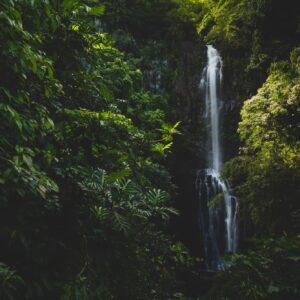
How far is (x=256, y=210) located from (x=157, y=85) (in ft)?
30.1

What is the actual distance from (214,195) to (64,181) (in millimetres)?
10995

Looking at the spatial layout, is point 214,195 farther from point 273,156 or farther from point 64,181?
point 64,181

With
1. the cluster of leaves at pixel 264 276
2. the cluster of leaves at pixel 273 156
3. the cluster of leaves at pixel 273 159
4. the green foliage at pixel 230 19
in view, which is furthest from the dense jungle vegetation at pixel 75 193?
the green foliage at pixel 230 19

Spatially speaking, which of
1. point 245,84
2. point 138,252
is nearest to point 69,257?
point 138,252

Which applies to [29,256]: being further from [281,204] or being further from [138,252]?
[281,204]

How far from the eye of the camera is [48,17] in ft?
9.57

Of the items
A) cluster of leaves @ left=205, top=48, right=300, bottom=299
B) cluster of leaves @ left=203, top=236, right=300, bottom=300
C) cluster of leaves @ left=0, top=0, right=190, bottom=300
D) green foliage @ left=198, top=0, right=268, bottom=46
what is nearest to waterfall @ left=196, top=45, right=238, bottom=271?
green foliage @ left=198, top=0, right=268, bottom=46

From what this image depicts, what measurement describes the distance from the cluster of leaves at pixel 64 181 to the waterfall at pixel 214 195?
8.43m

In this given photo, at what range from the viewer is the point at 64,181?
132 inches

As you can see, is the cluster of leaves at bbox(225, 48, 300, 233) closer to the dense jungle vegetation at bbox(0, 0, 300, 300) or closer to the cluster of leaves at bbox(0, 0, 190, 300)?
the dense jungle vegetation at bbox(0, 0, 300, 300)

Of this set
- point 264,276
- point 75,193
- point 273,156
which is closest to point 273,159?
point 273,156

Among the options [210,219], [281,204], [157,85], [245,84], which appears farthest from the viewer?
[157,85]

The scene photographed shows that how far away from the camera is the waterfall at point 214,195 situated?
42.8 ft

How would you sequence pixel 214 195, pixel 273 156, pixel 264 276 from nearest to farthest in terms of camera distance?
pixel 264 276
pixel 273 156
pixel 214 195
